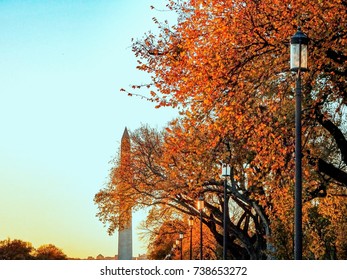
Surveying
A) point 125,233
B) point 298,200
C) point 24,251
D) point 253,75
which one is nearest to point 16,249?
point 24,251

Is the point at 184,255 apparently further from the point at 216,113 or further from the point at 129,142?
the point at 216,113

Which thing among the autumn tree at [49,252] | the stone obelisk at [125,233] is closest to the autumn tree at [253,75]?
the stone obelisk at [125,233]

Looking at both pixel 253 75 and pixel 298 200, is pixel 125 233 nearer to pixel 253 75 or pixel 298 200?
pixel 253 75

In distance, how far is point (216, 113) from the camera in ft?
79.9

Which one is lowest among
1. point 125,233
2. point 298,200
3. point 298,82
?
point 298,200

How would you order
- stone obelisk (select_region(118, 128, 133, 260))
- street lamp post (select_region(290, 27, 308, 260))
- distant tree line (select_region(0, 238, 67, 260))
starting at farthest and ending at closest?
distant tree line (select_region(0, 238, 67, 260))
stone obelisk (select_region(118, 128, 133, 260))
street lamp post (select_region(290, 27, 308, 260))

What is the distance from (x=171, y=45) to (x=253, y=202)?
20957 mm

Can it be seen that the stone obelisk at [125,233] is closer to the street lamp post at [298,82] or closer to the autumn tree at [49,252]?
the street lamp post at [298,82]

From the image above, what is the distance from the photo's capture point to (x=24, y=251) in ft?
414

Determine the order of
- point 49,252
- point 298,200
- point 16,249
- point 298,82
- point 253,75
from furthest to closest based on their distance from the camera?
point 49,252 → point 16,249 → point 253,75 → point 298,82 → point 298,200

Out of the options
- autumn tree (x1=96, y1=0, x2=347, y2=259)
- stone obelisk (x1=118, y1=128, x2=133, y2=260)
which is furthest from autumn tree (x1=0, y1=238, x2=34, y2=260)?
autumn tree (x1=96, y1=0, x2=347, y2=259)

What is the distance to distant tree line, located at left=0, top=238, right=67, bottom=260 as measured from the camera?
120 m

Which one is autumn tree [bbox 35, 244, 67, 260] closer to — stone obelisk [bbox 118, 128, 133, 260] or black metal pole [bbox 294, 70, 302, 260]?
stone obelisk [bbox 118, 128, 133, 260]
